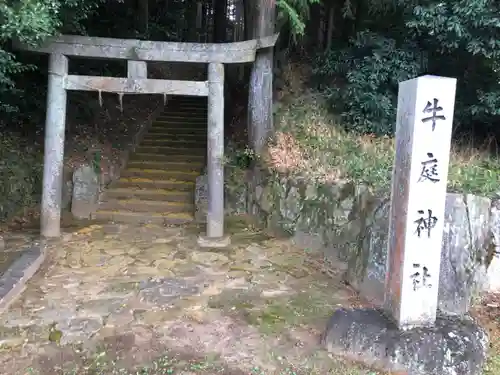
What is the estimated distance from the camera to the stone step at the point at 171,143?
35.6ft

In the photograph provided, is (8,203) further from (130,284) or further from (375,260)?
(375,260)

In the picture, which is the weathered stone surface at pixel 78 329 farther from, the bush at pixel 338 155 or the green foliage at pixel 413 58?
the green foliage at pixel 413 58

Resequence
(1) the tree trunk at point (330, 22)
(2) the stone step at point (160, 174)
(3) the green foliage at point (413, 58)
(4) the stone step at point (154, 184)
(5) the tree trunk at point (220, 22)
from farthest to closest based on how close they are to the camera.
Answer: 1. (5) the tree trunk at point (220, 22)
2. (1) the tree trunk at point (330, 22)
3. (2) the stone step at point (160, 174)
4. (4) the stone step at point (154, 184)
5. (3) the green foliage at point (413, 58)

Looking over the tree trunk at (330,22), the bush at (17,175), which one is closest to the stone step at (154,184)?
the bush at (17,175)

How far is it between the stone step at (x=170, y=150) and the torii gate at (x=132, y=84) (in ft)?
9.86

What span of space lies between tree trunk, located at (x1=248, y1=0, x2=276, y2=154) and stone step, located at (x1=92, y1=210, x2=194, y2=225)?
1982 mm

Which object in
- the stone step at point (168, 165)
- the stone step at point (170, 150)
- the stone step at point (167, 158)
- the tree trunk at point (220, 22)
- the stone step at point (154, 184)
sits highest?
the tree trunk at point (220, 22)

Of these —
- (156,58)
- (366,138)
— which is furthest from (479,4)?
(156,58)

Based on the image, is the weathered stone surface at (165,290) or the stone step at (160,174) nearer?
the weathered stone surface at (165,290)

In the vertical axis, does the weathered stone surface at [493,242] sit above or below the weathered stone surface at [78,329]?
above

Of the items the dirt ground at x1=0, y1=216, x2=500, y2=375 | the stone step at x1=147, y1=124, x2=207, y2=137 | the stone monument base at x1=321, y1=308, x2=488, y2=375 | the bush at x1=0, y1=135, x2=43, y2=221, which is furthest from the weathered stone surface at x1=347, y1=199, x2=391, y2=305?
the stone step at x1=147, y1=124, x2=207, y2=137

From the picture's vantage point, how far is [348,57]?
946 centimetres

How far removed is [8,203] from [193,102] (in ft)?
23.2

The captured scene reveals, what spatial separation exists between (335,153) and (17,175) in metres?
5.73
